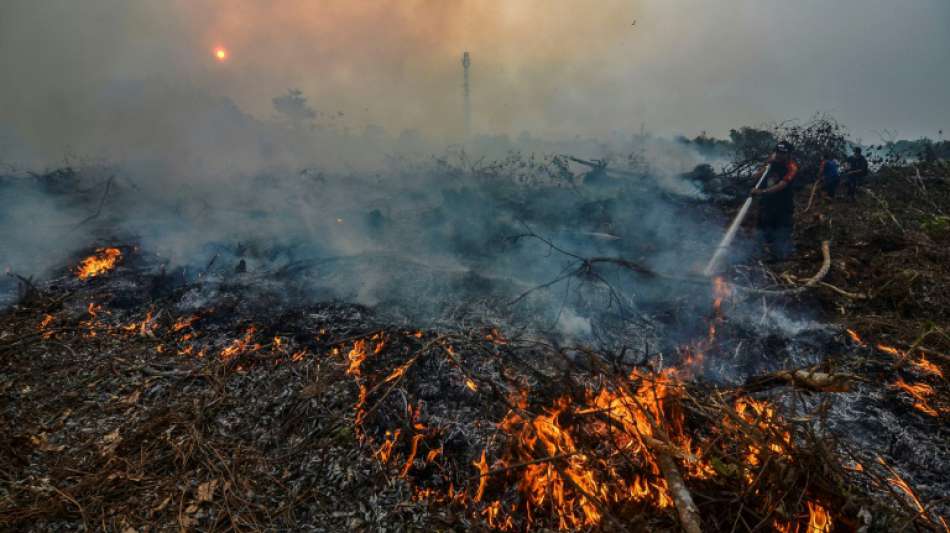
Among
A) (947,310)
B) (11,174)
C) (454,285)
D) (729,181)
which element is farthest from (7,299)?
(729,181)

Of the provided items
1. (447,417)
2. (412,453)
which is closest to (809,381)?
(447,417)

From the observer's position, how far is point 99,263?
7.76 metres

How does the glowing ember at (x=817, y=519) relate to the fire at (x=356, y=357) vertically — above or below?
above

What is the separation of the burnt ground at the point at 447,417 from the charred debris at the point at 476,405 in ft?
0.08

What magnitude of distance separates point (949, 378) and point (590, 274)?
465cm

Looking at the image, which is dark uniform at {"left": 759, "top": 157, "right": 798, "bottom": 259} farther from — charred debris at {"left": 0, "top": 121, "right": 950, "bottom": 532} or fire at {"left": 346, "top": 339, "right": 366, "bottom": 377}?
fire at {"left": 346, "top": 339, "right": 366, "bottom": 377}

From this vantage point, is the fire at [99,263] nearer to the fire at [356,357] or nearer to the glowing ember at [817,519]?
the fire at [356,357]

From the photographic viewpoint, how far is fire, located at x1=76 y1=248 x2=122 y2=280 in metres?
7.45

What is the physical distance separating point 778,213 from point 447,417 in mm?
8897

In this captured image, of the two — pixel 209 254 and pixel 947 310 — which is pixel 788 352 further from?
pixel 209 254

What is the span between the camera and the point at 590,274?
7273 mm

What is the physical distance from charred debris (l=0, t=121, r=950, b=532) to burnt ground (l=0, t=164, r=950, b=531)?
0.03 metres

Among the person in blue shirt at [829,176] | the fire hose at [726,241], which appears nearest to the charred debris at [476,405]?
the fire hose at [726,241]

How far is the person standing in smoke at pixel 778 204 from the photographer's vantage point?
844cm
